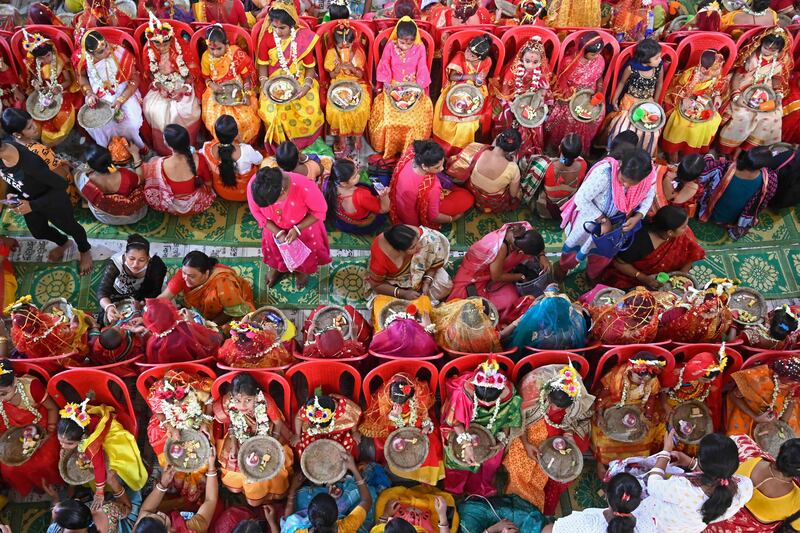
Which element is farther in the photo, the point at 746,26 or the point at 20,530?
the point at 746,26

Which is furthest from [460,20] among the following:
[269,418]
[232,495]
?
[232,495]

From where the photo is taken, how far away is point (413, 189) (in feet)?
17.5

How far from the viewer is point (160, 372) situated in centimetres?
427

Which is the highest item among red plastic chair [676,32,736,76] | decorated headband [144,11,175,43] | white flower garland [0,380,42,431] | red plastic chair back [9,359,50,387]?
red plastic chair [676,32,736,76]

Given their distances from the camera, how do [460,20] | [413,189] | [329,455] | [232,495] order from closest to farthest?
[329,455] → [232,495] → [413,189] → [460,20]

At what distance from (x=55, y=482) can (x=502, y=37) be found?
192 inches

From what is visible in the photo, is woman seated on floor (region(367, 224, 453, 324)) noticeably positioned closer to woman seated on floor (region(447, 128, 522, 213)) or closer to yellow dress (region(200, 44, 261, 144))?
woman seated on floor (region(447, 128, 522, 213))

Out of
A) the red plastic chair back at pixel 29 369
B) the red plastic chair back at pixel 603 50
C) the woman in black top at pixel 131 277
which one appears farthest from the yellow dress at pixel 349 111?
the red plastic chair back at pixel 29 369

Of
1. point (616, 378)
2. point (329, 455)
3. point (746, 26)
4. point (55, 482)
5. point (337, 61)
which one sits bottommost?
point (55, 482)

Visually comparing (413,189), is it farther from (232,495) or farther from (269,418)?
(232,495)

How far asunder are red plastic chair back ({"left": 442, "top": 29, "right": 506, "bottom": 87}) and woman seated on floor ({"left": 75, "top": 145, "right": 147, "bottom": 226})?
9.04 feet

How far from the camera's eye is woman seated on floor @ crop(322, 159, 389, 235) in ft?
16.9

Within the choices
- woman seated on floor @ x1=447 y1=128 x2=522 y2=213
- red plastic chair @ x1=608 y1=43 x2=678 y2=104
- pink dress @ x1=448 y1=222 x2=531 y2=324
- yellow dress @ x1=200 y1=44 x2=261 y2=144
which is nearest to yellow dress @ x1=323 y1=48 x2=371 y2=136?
yellow dress @ x1=200 y1=44 x2=261 y2=144

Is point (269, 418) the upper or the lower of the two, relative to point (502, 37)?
lower
